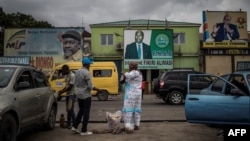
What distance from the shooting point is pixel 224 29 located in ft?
137

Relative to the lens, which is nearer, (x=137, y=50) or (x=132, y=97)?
(x=132, y=97)

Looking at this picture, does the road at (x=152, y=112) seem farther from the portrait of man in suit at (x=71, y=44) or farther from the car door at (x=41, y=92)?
the portrait of man in suit at (x=71, y=44)

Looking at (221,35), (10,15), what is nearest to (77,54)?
(221,35)

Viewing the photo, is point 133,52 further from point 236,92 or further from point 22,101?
point 236,92

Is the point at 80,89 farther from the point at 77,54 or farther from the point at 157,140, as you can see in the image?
the point at 77,54

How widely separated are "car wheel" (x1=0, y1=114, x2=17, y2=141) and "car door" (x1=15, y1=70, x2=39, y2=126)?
0.37m

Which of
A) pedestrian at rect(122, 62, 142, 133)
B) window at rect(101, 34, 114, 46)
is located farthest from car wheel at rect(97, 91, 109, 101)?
window at rect(101, 34, 114, 46)

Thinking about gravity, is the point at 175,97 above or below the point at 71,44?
below

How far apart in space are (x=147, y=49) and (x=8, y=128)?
1326 inches

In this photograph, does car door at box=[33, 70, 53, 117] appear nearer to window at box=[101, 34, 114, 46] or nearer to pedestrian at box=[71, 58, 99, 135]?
pedestrian at box=[71, 58, 99, 135]

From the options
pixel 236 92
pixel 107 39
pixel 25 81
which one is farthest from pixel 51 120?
pixel 107 39

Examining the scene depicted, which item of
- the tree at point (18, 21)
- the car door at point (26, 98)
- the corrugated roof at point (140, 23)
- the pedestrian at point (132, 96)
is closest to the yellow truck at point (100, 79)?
the pedestrian at point (132, 96)

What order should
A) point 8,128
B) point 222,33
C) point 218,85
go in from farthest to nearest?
1. point 222,33
2. point 218,85
3. point 8,128

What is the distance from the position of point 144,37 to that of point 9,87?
33.6 meters
